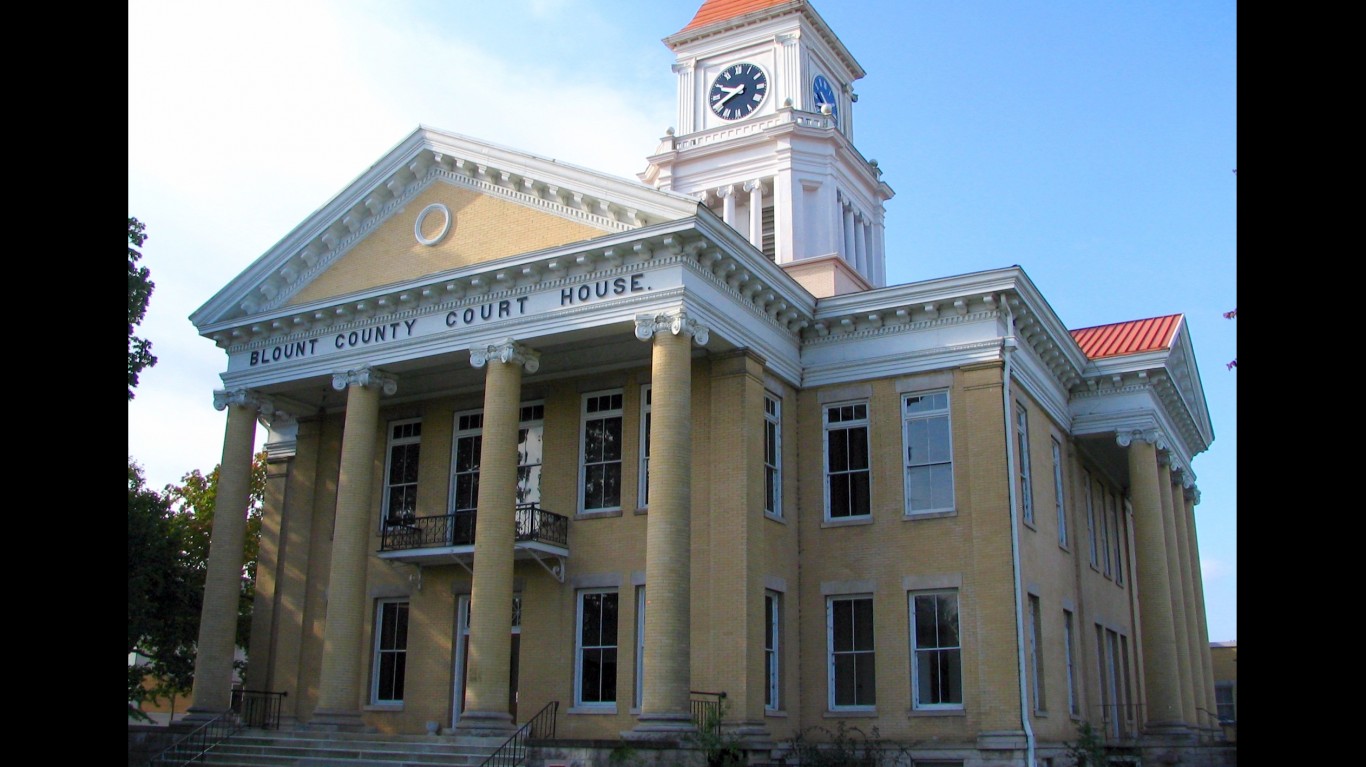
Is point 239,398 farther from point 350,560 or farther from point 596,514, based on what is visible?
point 596,514

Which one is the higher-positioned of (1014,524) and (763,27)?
(763,27)

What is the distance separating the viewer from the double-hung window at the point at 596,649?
78.1 ft

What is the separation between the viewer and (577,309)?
901 inches

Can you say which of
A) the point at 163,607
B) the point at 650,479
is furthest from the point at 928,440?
the point at 163,607

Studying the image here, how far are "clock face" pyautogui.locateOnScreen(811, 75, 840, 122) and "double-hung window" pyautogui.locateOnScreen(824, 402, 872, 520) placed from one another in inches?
626

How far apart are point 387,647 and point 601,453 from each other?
6.92 meters

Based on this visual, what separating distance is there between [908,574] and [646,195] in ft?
30.1

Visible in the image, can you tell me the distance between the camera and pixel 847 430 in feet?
83.0

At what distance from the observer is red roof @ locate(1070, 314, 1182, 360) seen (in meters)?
30.3

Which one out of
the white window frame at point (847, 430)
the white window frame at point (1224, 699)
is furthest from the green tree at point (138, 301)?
the white window frame at point (1224, 699)

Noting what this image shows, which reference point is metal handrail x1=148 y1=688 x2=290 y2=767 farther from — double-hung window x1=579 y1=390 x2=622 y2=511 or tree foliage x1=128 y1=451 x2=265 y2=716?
double-hung window x1=579 y1=390 x2=622 y2=511
